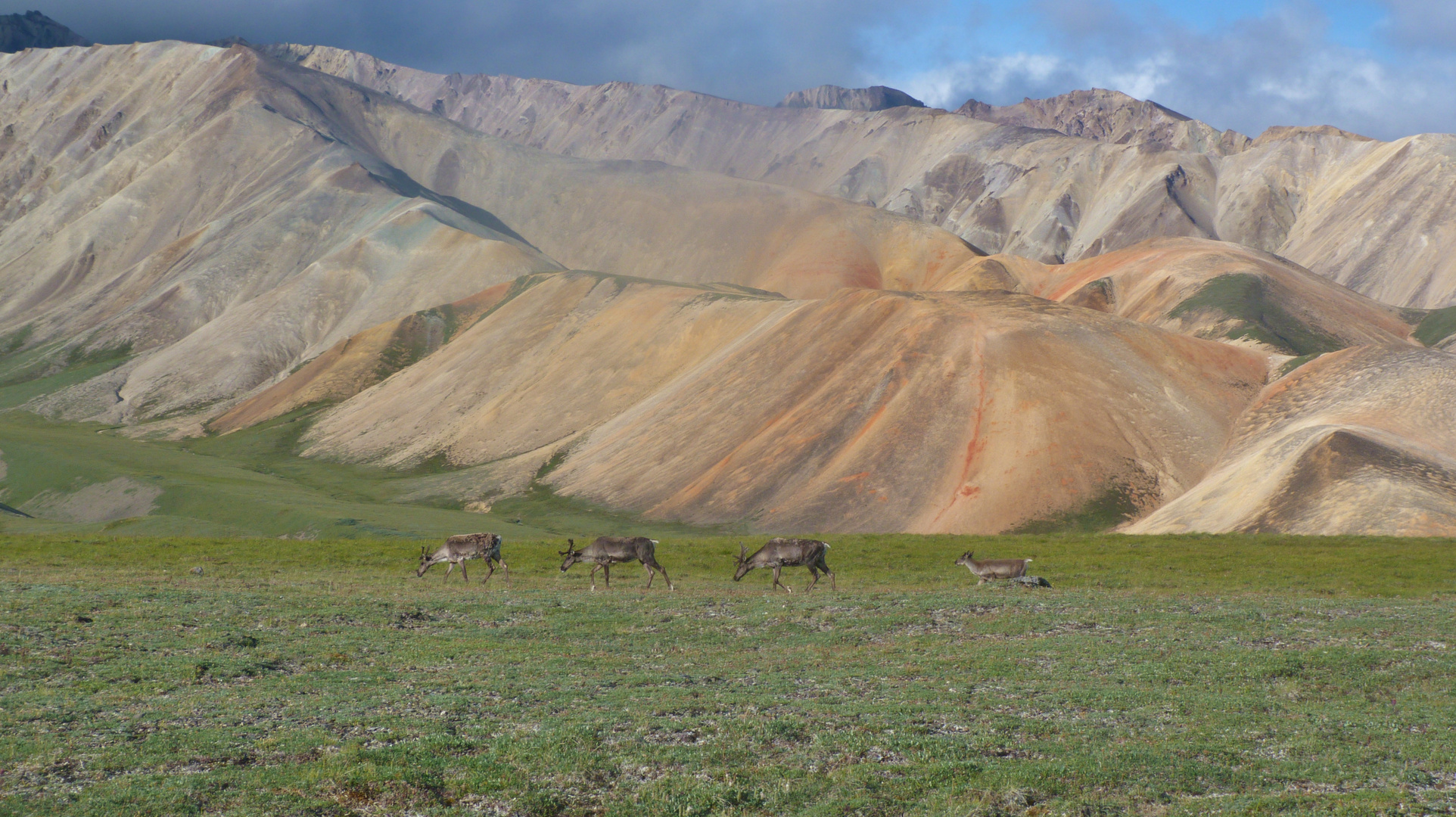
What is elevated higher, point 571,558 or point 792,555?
point 792,555

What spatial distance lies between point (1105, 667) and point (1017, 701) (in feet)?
12.6

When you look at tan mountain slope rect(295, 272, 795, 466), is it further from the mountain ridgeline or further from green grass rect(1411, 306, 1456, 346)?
green grass rect(1411, 306, 1456, 346)

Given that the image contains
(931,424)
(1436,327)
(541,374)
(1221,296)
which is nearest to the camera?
(931,424)

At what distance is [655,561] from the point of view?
119 ft

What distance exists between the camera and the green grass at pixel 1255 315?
114500 mm

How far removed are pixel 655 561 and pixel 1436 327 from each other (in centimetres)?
14735

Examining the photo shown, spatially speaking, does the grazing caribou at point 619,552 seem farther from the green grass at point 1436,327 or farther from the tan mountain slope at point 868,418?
the green grass at point 1436,327

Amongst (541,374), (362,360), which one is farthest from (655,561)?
(362,360)

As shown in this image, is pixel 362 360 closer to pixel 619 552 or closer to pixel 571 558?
pixel 571 558

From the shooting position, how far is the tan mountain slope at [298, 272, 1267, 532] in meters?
74.9

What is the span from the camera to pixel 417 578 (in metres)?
38.1

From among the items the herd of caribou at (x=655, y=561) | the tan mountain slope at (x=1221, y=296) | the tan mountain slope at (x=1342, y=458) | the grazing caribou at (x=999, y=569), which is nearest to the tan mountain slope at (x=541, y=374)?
the tan mountain slope at (x=1221, y=296)

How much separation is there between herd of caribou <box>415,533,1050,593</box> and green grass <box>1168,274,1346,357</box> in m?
88.1

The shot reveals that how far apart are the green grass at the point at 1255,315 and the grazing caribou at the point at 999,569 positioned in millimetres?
87926
